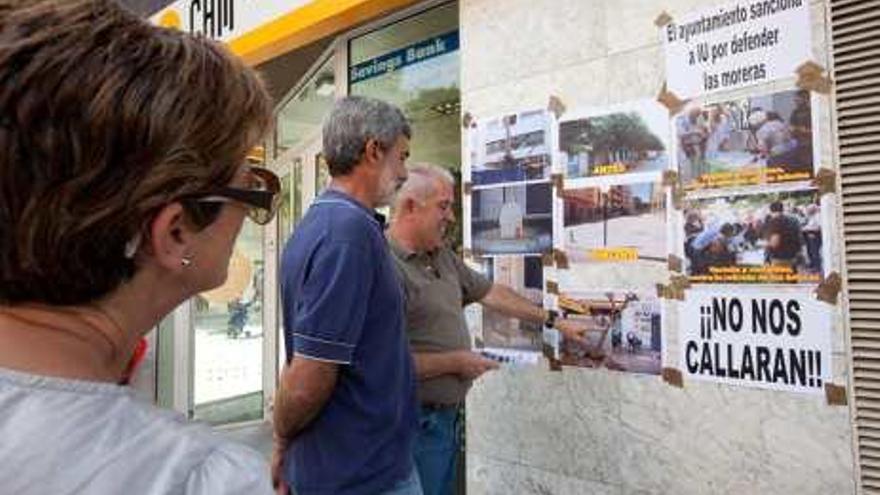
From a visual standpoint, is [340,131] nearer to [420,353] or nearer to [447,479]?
[420,353]

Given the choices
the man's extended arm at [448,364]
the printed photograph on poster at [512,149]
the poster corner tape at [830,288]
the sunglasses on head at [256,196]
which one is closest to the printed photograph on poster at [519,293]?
the printed photograph on poster at [512,149]

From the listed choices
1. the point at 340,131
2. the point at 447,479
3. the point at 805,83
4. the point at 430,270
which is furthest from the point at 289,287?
the point at 805,83

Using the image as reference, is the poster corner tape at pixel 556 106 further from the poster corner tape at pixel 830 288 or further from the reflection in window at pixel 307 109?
the reflection in window at pixel 307 109

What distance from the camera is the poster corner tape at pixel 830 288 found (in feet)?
7.98

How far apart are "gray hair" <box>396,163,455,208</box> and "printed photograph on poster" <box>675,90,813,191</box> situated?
0.92 meters

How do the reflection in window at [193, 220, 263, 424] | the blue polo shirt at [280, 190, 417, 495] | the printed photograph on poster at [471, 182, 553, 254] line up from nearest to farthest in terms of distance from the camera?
the blue polo shirt at [280, 190, 417, 495] < the printed photograph on poster at [471, 182, 553, 254] < the reflection in window at [193, 220, 263, 424]

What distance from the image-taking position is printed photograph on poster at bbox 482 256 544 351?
3441 millimetres

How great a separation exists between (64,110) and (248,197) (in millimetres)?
242

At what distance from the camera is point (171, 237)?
37.4 inches

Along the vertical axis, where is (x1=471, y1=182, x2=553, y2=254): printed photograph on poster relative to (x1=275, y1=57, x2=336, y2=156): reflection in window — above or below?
below

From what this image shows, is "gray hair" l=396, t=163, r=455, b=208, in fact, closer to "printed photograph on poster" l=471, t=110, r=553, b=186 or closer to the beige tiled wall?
"printed photograph on poster" l=471, t=110, r=553, b=186

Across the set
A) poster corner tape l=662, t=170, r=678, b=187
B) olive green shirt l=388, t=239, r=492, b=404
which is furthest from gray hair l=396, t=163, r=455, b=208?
poster corner tape l=662, t=170, r=678, b=187

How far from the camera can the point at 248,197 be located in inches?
40.1

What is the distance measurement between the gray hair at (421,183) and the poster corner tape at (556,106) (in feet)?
1.65
